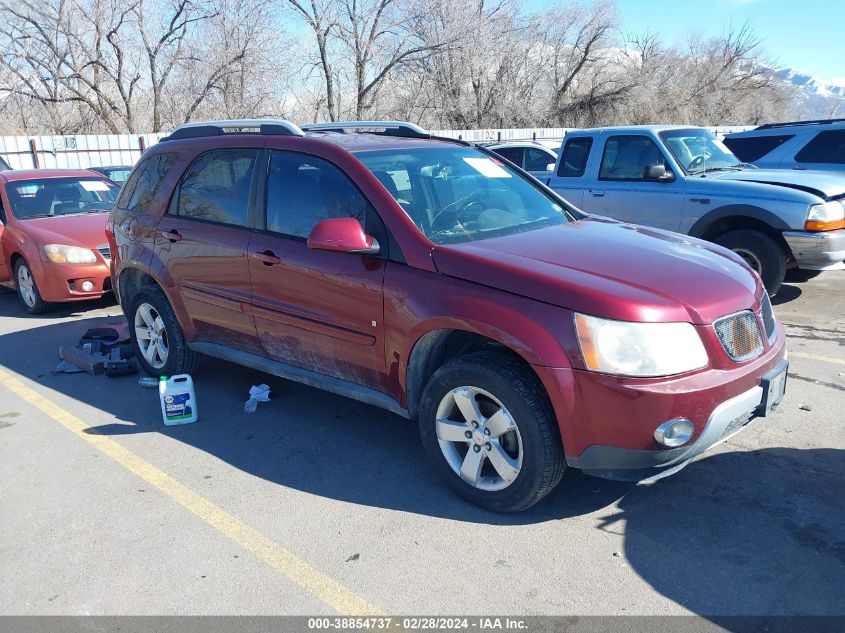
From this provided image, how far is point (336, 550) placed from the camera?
11.0 feet

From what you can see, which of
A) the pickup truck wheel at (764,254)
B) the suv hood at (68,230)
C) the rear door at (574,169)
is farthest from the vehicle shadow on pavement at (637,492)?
the rear door at (574,169)

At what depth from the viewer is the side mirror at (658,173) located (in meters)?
7.69

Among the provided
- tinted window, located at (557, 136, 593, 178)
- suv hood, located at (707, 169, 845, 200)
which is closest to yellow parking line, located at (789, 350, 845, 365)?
suv hood, located at (707, 169, 845, 200)

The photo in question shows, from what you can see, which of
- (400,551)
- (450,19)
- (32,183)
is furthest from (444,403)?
(450,19)

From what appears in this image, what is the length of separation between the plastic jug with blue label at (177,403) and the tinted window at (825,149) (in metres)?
8.92

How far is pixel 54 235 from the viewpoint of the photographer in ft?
26.2

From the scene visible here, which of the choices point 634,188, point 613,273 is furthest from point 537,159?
point 613,273

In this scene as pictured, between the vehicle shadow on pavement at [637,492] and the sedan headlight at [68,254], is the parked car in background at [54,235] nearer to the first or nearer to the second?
the sedan headlight at [68,254]

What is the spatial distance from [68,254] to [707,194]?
6932mm

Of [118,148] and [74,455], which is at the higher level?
[118,148]

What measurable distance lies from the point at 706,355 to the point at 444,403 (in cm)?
128

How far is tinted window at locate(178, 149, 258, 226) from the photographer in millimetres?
4695

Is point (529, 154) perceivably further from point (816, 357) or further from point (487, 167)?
Answer: point (487, 167)

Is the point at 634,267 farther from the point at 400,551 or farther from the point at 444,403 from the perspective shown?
the point at 400,551
